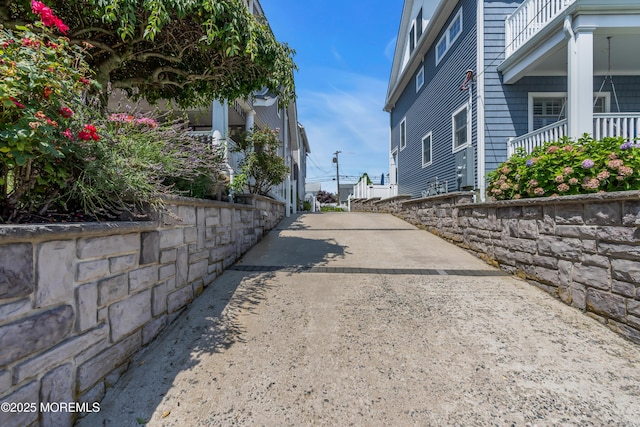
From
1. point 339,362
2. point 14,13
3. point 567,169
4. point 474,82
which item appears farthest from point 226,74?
point 474,82

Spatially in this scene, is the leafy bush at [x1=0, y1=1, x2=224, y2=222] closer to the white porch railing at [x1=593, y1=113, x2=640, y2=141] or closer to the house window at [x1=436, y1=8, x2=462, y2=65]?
the white porch railing at [x1=593, y1=113, x2=640, y2=141]

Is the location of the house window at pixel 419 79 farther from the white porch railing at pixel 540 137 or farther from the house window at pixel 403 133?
the white porch railing at pixel 540 137

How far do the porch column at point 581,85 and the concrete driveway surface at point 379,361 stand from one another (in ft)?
11.3

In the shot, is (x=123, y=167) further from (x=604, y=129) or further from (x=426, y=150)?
(x=426, y=150)

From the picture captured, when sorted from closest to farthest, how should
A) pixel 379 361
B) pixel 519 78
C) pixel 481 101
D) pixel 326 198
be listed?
pixel 379 361, pixel 519 78, pixel 481 101, pixel 326 198

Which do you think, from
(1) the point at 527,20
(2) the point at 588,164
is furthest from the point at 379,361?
(1) the point at 527,20

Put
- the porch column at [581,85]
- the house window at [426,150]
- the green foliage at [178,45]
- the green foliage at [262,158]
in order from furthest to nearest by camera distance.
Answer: the house window at [426,150] < the green foliage at [262,158] < the porch column at [581,85] < the green foliage at [178,45]

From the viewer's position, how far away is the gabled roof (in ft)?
28.5

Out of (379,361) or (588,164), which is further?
(588,164)

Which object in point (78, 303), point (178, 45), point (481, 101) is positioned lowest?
point (78, 303)

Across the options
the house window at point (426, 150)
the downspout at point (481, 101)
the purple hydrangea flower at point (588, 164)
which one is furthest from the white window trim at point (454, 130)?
the purple hydrangea flower at point (588, 164)

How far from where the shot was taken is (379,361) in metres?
2.16

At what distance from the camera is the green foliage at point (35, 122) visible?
1.52m

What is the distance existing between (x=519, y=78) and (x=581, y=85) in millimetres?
1765
